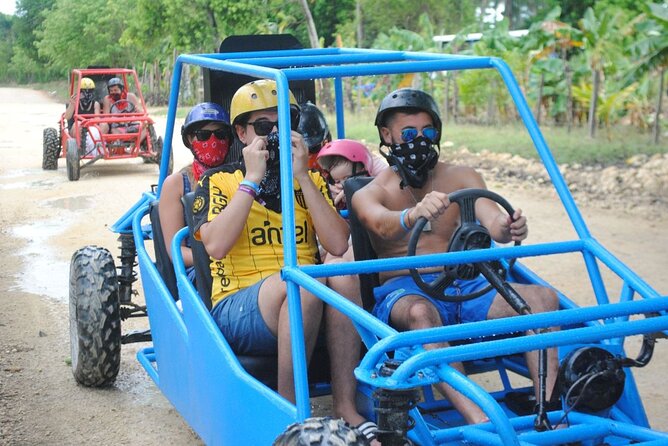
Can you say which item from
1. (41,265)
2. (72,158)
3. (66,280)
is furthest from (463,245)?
(72,158)

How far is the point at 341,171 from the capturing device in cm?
527

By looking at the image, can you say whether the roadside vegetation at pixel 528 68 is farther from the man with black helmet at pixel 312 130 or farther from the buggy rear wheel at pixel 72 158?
the man with black helmet at pixel 312 130

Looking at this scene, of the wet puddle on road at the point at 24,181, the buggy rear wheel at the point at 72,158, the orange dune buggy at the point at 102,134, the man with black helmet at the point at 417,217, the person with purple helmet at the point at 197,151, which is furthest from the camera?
the orange dune buggy at the point at 102,134

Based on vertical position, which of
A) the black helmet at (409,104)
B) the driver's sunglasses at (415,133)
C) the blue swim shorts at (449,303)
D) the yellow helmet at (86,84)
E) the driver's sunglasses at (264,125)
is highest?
the black helmet at (409,104)

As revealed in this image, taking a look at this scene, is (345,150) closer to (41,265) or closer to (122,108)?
(41,265)

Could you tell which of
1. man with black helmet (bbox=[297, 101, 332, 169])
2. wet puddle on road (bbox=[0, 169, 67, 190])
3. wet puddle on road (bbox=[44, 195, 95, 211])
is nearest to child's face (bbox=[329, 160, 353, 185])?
man with black helmet (bbox=[297, 101, 332, 169])

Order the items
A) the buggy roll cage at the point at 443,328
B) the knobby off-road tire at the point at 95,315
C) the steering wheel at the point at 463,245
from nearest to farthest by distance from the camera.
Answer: the buggy roll cage at the point at 443,328 → the steering wheel at the point at 463,245 → the knobby off-road tire at the point at 95,315

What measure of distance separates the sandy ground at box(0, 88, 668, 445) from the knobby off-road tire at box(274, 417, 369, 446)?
2.13m

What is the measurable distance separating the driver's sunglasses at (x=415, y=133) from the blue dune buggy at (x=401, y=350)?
272mm

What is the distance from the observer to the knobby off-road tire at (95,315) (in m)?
5.09

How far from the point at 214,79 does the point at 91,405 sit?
1.79 metres

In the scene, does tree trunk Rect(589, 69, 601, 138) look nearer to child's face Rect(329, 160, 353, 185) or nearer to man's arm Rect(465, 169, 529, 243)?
child's face Rect(329, 160, 353, 185)

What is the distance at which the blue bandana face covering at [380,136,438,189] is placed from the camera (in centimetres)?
407

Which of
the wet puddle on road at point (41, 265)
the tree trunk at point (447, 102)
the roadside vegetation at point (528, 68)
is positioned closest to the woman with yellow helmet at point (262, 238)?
the wet puddle on road at point (41, 265)
